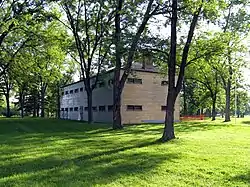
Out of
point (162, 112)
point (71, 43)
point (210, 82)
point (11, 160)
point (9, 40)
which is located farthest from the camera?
point (210, 82)

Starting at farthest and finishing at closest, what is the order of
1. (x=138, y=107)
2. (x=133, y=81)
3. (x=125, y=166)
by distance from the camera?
(x=138, y=107) → (x=133, y=81) → (x=125, y=166)

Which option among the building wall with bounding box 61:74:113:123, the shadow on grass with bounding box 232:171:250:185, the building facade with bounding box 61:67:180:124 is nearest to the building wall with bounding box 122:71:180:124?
the building facade with bounding box 61:67:180:124

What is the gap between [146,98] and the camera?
104 ft

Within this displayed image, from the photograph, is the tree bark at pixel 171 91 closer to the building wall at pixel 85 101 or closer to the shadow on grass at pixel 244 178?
the shadow on grass at pixel 244 178

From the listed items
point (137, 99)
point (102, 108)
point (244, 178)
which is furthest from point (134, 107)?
point (244, 178)

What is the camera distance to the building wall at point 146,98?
30453 millimetres

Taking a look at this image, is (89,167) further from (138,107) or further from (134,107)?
(138,107)

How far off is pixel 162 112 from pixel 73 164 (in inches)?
1031

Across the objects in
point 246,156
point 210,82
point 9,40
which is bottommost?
point 246,156

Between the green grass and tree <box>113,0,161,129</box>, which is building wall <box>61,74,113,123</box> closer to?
tree <box>113,0,161,129</box>

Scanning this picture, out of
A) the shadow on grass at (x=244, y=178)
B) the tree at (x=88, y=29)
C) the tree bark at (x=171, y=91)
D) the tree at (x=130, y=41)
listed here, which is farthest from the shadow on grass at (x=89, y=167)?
the tree at (x=88, y=29)

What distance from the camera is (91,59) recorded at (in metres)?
27.0

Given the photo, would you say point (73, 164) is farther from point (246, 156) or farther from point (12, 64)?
point (12, 64)

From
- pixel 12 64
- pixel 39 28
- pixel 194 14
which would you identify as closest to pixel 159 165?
pixel 194 14
